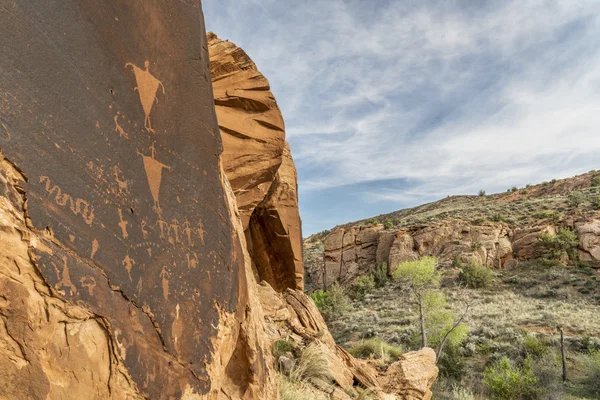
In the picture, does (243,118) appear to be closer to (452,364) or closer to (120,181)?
(120,181)

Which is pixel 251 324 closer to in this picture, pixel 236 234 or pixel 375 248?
pixel 236 234

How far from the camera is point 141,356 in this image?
7.14 feet

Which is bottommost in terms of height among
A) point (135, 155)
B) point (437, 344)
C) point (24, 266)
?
A: point (437, 344)

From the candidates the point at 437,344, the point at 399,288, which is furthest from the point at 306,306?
the point at 399,288

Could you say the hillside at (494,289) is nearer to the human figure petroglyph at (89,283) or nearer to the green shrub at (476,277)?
the green shrub at (476,277)

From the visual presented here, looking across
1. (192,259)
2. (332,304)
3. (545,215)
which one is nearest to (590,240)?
(545,215)

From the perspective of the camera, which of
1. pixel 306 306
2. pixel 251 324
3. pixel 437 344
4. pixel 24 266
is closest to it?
pixel 24 266

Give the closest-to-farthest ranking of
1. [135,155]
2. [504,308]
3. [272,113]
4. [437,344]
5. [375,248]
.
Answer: [135,155] < [272,113] < [437,344] < [504,308] < [375,248]

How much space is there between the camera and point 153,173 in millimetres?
2555

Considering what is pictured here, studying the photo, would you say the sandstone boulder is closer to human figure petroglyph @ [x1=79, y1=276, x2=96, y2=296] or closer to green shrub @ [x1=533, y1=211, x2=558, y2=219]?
green shrub @ [x1=533, y1=211, x2=558, y2=219]

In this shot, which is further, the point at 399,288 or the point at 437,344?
the point at 399,288

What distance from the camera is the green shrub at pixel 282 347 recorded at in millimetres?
6426

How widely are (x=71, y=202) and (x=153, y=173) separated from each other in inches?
25.8

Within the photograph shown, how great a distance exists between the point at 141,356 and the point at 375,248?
35.0m
